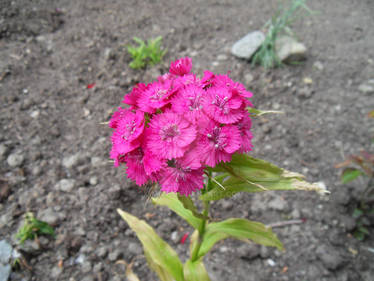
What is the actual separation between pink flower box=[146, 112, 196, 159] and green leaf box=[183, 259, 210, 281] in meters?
0.92

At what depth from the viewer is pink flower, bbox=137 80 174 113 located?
4.06 feet

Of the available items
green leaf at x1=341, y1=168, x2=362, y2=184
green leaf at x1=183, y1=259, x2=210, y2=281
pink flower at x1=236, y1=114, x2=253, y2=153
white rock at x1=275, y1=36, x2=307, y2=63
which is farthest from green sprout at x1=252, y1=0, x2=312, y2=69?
green leaf at x1=183, y1=259, x2=210, y2=281

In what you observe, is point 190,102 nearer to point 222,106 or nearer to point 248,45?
point 222,106

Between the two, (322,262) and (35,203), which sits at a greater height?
(35,203)

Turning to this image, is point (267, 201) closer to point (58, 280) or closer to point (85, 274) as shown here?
point (85, 274)

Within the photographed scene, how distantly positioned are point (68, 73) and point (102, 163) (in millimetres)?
1428

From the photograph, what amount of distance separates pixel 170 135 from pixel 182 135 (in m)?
0.05

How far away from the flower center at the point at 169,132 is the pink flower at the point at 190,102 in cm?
7

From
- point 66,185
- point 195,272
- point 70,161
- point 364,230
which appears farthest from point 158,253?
point 364,230

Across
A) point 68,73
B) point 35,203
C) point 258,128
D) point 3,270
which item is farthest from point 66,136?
point 258,128

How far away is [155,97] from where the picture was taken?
1.28m

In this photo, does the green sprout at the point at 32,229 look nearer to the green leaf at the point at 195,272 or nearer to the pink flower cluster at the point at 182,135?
the green leaf at the point at 195,272

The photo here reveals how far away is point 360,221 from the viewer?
2328 millimetres

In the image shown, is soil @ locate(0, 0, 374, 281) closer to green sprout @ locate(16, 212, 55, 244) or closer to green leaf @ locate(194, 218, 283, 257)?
green sprout @ locate(16, 212, 55, 244)
